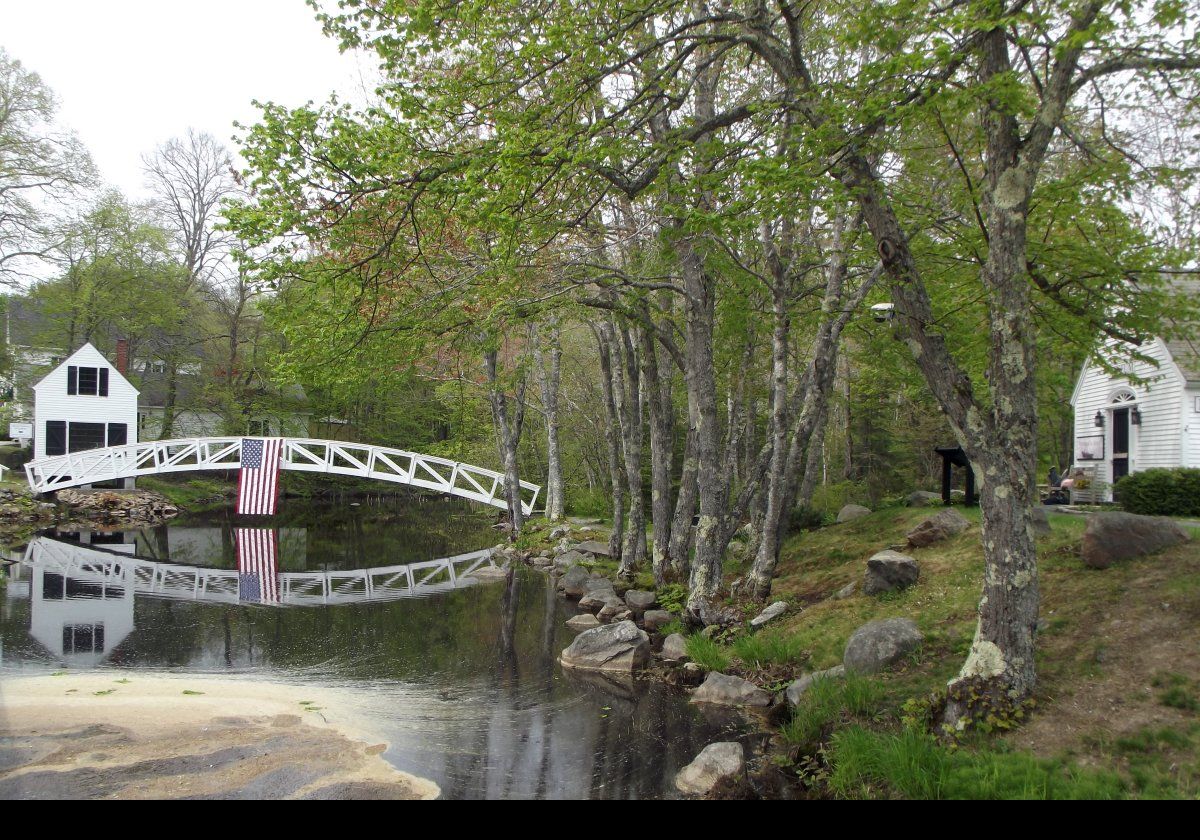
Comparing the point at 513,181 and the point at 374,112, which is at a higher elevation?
the point at 374,112

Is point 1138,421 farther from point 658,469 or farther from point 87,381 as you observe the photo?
point 87,381

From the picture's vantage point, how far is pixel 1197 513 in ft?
42.3

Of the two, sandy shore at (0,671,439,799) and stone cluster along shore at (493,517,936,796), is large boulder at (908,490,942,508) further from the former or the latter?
sandy shore at (0,671,439,799)

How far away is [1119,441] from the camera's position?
18.7 meters

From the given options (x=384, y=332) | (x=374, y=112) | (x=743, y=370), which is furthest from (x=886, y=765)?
(x=743, y=370)

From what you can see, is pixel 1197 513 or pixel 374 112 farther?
pixel 1197 513

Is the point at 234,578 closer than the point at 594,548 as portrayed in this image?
Yes

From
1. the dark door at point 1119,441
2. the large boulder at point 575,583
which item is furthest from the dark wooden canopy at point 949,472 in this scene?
the large boulder at point 575,583

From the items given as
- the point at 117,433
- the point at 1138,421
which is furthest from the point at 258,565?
the point at 1138,421

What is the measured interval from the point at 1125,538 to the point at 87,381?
33.9 m

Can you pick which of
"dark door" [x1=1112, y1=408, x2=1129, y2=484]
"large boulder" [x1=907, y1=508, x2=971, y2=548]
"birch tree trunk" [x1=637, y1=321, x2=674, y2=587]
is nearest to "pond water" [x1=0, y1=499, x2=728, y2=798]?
"birch tree trunk" [x1=637, y1=321, x2=674, y2=587]

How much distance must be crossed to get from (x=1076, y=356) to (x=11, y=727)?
12.1 metres
